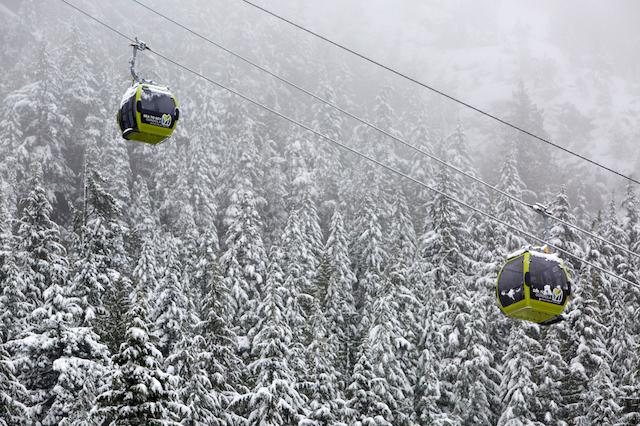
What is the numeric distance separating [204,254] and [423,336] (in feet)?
39.3

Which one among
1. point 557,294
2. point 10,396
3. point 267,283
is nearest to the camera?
point 557,294

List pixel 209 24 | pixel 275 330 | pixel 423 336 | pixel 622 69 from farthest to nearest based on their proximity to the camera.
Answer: pixel 622 69 → pixel 209 24 → pixel 423 336 → pixel 275 330

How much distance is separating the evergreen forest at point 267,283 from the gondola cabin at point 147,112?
18.6 feet

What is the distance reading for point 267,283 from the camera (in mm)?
24750

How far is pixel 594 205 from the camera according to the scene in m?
69.8

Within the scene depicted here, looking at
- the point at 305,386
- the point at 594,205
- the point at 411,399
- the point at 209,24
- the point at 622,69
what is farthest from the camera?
the point at 622,69

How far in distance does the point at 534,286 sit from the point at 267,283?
13.7 meters

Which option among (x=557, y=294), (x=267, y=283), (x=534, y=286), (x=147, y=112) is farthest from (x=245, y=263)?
(x=557, y=294)

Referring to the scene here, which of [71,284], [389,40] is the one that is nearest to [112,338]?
[71,284]

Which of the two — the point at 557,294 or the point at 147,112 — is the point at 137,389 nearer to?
the point at 147,112

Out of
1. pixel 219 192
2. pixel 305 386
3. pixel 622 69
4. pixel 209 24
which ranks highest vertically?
pixel 622 69

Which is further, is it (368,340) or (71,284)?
(368,340)

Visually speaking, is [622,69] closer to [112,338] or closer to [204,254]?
[204,254]

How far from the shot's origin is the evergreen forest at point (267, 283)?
2073 centimetres
